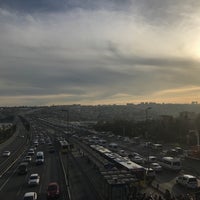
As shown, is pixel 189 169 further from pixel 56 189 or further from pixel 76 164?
pixel 56 189

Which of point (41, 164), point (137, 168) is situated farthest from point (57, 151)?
point (137, 168)

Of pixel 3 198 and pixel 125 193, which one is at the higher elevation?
pixel 125 193

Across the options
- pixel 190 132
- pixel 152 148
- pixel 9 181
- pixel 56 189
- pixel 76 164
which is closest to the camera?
pixel 56 189

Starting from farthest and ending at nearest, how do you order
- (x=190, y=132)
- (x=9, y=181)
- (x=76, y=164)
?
(x=190, y=132)
(x=76, y=164)
(x=9, y=181)

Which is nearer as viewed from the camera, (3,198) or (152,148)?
(3,198)

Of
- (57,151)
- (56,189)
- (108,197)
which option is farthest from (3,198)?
(57,151)

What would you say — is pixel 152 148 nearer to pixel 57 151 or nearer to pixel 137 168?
pixel 57 151

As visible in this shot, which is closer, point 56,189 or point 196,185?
point 56,189

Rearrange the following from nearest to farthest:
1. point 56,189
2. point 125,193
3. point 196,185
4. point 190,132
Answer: point 125,193
point 56,189
point 196,185
point 190,132

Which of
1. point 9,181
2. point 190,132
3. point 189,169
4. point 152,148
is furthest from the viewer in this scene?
point 190,132
